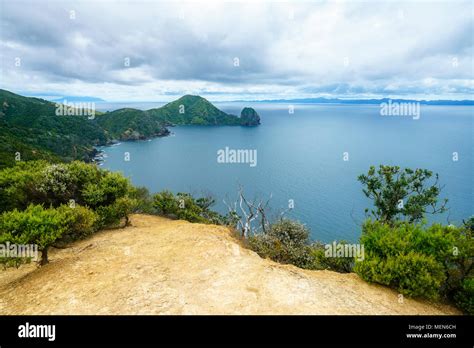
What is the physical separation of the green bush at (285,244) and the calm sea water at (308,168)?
26810 mm

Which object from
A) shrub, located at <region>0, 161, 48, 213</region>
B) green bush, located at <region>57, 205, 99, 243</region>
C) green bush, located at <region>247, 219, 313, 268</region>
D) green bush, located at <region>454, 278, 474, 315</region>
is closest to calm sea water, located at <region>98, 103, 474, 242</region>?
shrub, located at <region>0, 161, 48, 213</region>

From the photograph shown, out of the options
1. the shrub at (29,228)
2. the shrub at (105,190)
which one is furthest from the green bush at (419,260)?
the shrub at (105,190)

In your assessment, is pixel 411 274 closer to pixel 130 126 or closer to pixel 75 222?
pixel 75 222

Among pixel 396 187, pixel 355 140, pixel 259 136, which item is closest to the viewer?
pixel 396 187

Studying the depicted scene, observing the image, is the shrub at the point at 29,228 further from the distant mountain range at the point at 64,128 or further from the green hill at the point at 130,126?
the green hill at the point at 130,126

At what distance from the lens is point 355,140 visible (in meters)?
166

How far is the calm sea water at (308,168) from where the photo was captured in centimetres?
6638

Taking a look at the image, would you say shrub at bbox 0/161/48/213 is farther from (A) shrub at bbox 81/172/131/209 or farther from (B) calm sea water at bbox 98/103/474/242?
(B) calm sea water at bbox 98/103/474/242

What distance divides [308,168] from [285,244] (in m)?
92.1

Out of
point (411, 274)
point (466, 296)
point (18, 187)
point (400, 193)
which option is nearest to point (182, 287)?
point (411, 274)

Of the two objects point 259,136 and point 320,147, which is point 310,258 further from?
point 259,136

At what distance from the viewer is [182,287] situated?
1028cm
